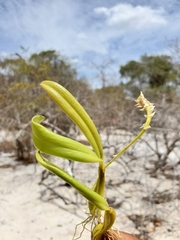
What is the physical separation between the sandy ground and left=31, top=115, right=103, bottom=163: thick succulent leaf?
192 cm

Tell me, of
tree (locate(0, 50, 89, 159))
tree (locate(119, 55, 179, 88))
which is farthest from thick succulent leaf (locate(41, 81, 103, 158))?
tree (locate(119, 55, 179, 88))

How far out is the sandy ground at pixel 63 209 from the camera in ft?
7.47

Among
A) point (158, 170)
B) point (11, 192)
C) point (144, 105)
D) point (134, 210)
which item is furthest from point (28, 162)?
point (144, 105)

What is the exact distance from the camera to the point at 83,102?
16.3 ft

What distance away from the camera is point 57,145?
1.48 ft

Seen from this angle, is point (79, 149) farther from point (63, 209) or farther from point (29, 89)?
point (29, 89)

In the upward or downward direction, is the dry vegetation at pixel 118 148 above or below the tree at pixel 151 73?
below

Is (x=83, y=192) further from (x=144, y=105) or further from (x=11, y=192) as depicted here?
(x=11, y=192)

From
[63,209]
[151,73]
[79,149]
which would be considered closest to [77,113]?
[79,149]

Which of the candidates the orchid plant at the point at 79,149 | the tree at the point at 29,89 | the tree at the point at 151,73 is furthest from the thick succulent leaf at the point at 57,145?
the tree at the point at 151,73

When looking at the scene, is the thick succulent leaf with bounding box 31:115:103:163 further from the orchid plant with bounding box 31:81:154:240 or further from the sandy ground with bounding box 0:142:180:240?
the sandy ground with bounding box 0:142:180:240

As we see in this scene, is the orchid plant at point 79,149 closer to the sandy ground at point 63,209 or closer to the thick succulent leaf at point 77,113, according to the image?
the thick succulent leaf at point 77,113

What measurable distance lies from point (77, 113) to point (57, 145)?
0.10 meters

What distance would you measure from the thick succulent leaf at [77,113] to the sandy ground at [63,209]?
6.12ft
